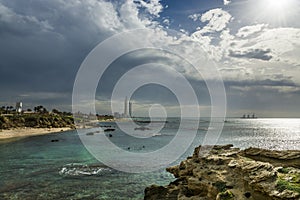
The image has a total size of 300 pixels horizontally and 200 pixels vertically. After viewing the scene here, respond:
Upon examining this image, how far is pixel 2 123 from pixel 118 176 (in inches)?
3942

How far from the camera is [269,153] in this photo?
22203 millimetres

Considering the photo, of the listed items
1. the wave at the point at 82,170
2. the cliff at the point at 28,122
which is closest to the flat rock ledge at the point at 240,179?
the wave at the point at 82,170

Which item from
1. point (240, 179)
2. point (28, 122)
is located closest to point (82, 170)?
point (240, 179)

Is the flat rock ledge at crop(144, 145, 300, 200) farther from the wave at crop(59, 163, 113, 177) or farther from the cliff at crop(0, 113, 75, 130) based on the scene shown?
the cliff at crop(0, 113, 75, 130)

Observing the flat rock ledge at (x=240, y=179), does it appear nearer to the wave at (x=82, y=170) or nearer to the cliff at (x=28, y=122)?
the wave at (x=82, y=170)

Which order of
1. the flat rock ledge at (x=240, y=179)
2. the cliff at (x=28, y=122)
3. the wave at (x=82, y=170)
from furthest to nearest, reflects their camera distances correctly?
the cliff at (x=28, y=122)
the wave at (x=82, y=170)
the flat rock ledge at (x=240, y=179)

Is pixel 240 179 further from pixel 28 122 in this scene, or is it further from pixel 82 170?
pixel 28 122

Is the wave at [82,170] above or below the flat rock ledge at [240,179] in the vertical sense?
below

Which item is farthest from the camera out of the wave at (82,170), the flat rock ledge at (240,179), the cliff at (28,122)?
the cliff at (28,122)

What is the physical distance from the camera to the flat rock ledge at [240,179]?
1332 centimetres

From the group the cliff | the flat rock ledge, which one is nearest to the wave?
the flat rock ledge

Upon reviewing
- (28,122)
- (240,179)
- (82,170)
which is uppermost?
(240,179)

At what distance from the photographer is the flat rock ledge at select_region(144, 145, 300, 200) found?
43.7 ft

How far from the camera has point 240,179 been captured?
55.3 feet
